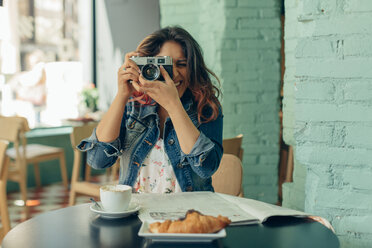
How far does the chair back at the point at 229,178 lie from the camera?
179 centimetres

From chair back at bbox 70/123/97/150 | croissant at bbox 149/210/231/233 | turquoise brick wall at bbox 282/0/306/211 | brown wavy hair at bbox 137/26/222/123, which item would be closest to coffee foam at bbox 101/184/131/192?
croissant at bbox 149/210/231/233

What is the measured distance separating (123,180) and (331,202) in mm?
724

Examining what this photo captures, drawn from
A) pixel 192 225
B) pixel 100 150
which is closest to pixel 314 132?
pixel 192 225

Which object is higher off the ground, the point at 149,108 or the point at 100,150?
the point at 149,108

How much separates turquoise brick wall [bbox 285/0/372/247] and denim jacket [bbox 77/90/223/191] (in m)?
0.33

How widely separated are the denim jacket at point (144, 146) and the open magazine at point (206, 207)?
15cm

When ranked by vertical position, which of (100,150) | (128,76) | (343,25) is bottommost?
(100,150)

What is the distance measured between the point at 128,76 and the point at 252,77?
2010 mm

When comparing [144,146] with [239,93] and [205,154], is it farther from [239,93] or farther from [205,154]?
[239,93]

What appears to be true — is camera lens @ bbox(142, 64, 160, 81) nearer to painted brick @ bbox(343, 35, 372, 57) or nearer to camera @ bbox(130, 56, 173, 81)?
camera @ bbox(130, 56, 173, 81)

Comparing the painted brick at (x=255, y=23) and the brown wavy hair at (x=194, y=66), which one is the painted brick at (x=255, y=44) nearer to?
the painted brick at (x=255, y=23)

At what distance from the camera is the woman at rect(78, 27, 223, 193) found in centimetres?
153

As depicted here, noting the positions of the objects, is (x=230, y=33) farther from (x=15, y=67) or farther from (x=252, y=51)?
(x=15, y=67)

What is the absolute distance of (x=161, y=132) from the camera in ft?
5.54
